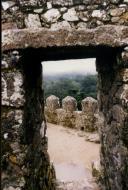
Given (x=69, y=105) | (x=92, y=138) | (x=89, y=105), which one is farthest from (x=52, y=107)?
(x=92, y=138)

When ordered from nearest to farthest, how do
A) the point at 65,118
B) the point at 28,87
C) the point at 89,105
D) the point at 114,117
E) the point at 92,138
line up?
the point at 28,87 → the point at 114,117 → the point at 92,138 → the point at 89,105 → the point at 65,118

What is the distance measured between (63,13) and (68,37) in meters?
0.28

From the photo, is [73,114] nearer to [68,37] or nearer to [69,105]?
[69,105]

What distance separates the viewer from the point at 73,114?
9.66 meters

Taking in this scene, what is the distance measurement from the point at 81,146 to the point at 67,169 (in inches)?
70.6

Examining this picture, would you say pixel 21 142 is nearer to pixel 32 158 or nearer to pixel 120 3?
pixel 32 158

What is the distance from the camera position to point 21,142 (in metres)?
3.72

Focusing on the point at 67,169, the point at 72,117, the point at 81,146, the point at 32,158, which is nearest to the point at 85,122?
the point at 72,117

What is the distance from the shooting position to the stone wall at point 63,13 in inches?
145

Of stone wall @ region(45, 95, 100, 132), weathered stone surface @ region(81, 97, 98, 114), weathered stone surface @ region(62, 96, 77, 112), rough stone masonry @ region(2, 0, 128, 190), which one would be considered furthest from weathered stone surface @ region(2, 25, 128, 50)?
weathered stone surface @ region(62, 96, 77, 112)

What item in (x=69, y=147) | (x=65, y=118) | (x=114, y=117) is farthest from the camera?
(x=65, y=118)

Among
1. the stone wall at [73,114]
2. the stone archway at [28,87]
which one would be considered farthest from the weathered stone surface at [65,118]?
Result: the stone archway at [28,87]

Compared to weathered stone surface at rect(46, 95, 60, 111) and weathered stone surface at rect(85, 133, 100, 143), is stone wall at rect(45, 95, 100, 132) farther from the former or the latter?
weathered stone surface at rect(85, 133, 100, 143)

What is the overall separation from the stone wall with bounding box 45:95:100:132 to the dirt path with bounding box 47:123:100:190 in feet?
0.73
